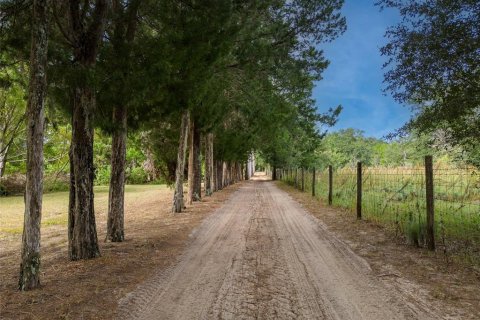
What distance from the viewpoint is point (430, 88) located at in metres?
9.12

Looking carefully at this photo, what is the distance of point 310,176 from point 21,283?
22.2 m

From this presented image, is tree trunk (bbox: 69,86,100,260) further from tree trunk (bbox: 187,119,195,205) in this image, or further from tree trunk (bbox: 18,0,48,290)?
tree trunk (bbox: 187,119,195,205)

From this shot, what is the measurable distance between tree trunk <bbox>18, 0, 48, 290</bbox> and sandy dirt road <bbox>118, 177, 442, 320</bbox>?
1513mm

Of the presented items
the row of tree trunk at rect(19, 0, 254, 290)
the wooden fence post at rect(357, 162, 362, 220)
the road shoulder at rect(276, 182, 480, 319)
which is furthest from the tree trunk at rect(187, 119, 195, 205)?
the road shoulder at rect(276, 182, 480, 319)

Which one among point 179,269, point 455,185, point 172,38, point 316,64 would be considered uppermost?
point 316,64

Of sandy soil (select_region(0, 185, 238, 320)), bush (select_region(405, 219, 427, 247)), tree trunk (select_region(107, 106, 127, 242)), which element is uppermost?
tree trunk (select_region(107, 106, 127, 242))

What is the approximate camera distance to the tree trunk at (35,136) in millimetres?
5422

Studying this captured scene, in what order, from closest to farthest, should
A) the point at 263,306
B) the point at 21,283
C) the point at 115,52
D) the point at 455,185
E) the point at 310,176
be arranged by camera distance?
the point at 263,306 < the point at 21,283 < the point at 115,52 < the point at 455,185 < the point at 310,176

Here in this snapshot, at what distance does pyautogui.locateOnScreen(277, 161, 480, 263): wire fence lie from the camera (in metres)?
8.46

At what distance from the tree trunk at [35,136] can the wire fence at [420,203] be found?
6.56 metres

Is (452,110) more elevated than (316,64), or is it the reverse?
(316,64)

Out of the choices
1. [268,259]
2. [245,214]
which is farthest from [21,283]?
[245,214]

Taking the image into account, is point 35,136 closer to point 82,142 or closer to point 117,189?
point 82,142

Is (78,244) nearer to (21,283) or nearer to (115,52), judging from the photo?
(21,283)
